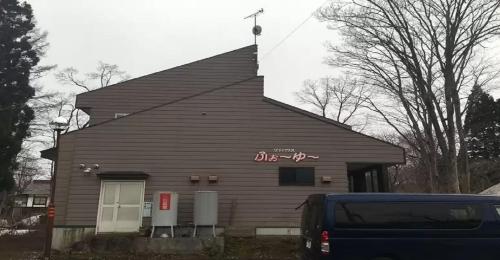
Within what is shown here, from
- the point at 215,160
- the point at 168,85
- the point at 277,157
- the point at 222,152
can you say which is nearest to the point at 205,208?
the point at 215,160

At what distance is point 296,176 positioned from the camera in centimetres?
1850

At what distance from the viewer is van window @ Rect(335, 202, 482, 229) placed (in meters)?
9.53

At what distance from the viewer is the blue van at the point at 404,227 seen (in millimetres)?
9312

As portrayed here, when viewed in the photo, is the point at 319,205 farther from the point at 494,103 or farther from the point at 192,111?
the point at 494,103

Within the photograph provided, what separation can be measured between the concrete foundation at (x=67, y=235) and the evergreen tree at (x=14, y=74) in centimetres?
1124

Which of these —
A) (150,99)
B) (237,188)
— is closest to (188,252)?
(237,188)

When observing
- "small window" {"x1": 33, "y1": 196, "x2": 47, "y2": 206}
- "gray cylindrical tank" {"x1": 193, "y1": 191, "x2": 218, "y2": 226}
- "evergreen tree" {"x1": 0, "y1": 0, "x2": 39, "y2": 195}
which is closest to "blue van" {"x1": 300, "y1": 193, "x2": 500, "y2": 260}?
"gray cylindrical tank" {"x1": 193, "y1": 191, "x2": 218, "y2": 226}

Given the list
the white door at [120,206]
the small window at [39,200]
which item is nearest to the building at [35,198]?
the small window at [39,200]

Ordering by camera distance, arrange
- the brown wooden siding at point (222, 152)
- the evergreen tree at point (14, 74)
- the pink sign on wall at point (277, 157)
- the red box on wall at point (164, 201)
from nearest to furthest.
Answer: the red box on wall at point (164, 201) < the brown wooden siding at point (222, 152) < the pink sign on wall at point (277, 157) < the evergreen tree at point (14, 74)

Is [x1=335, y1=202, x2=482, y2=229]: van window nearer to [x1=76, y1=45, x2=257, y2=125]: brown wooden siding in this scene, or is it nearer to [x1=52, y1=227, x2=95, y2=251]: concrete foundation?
[x1=52, y1=227, x2=95, y2=251]: concrete foundation

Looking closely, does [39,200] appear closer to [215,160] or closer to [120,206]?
[120,206]

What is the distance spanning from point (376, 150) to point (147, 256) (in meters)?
9.53

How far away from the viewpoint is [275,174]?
1841 centimetres

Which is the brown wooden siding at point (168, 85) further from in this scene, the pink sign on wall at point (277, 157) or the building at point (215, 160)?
the pink sign on wall at point (277, 157)
